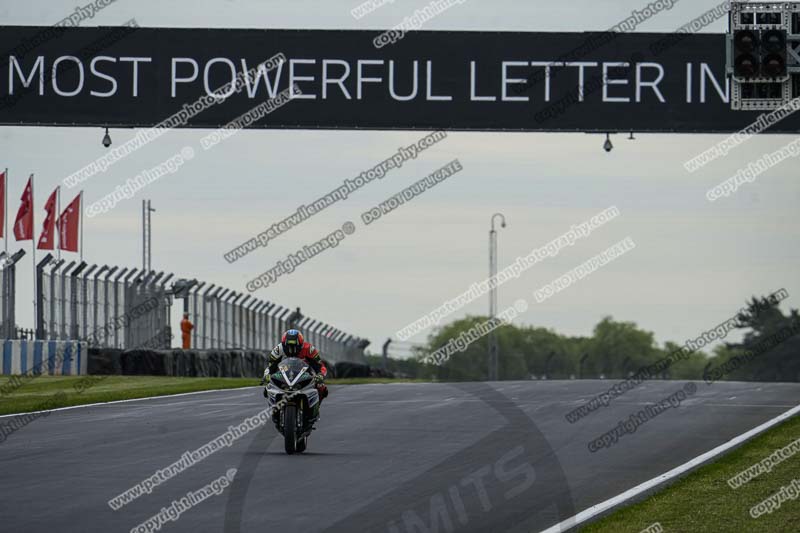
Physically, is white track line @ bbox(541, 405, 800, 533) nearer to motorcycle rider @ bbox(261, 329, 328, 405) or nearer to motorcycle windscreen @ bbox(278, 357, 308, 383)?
motorcycle rider @ bbox(261, 329, 328, 405)

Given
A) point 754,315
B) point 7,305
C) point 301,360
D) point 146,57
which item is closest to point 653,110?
point 146,57

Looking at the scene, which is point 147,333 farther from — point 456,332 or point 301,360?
point 456,332

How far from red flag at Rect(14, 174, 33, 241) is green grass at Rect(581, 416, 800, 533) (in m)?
26.6

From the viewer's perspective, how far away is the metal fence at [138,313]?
104ft

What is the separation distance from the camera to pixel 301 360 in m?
16.1

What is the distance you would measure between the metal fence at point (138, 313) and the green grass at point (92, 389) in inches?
64.0

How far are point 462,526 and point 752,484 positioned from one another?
3.77m

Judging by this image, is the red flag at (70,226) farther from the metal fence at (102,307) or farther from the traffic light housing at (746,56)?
the traffic light housing at (746,56)

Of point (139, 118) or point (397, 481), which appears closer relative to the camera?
point (397, 481)

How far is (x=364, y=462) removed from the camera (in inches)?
590

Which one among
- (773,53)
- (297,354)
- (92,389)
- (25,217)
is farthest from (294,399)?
(25,217)

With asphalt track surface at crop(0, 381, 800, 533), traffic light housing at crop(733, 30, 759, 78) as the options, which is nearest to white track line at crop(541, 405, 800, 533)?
asphalt track surface at crop(0, 381, 800, 533)

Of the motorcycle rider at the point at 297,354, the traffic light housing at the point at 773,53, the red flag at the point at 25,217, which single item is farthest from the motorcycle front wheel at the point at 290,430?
the red flag at the point at 25,217

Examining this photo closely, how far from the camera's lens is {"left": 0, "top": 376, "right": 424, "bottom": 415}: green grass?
2417 centimetres
